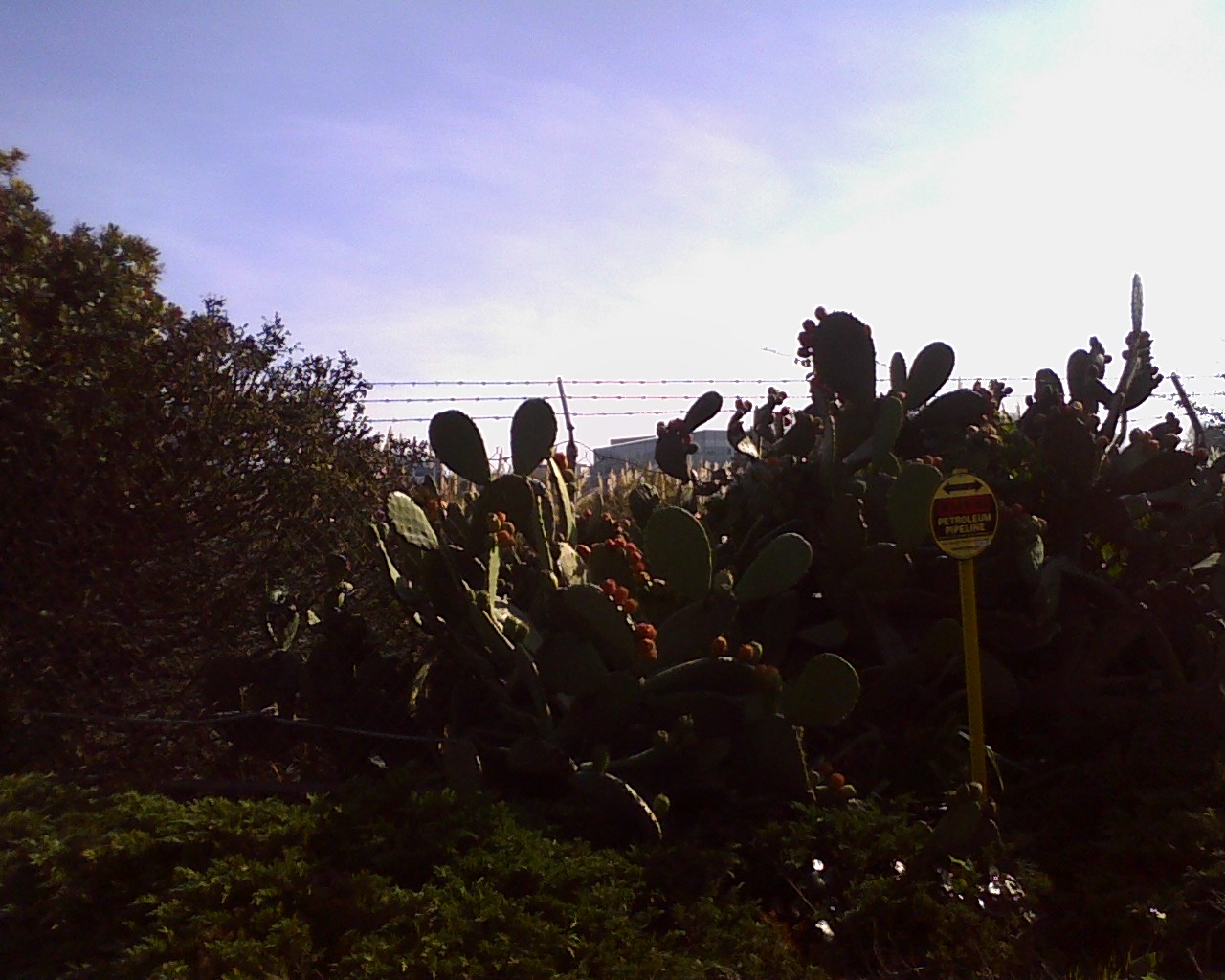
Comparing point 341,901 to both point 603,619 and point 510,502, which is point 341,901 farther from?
point 510,502

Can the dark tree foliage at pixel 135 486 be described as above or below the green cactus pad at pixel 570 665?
above

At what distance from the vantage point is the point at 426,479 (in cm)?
602

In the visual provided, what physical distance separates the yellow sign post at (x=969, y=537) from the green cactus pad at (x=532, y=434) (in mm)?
1777

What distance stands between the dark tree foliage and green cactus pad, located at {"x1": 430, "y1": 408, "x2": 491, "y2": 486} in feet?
2.91

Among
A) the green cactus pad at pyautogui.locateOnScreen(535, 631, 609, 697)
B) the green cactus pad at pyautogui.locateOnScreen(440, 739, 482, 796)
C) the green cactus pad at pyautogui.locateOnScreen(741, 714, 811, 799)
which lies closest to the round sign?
the green cactus pad at pyautogui.locateOnScreen(741, 714, 811, 799)

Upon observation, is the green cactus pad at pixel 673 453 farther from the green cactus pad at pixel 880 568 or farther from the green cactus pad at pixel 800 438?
the green cactus pad at pixel 880 568

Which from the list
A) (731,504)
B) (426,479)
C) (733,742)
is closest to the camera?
(733,742)

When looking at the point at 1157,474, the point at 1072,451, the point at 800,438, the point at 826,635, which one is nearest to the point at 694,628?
the point at 826,635

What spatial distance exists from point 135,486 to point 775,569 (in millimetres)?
3042

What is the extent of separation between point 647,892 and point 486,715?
1459mm

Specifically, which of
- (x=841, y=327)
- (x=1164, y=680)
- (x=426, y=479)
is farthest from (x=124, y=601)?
(x=1164, y=680)

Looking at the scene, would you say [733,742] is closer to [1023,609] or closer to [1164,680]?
[1023,609]

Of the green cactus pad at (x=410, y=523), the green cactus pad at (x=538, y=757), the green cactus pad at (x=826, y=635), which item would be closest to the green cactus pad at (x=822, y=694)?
the green cactus pad at (x=826, y=635)

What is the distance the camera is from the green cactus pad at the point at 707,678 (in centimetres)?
501
